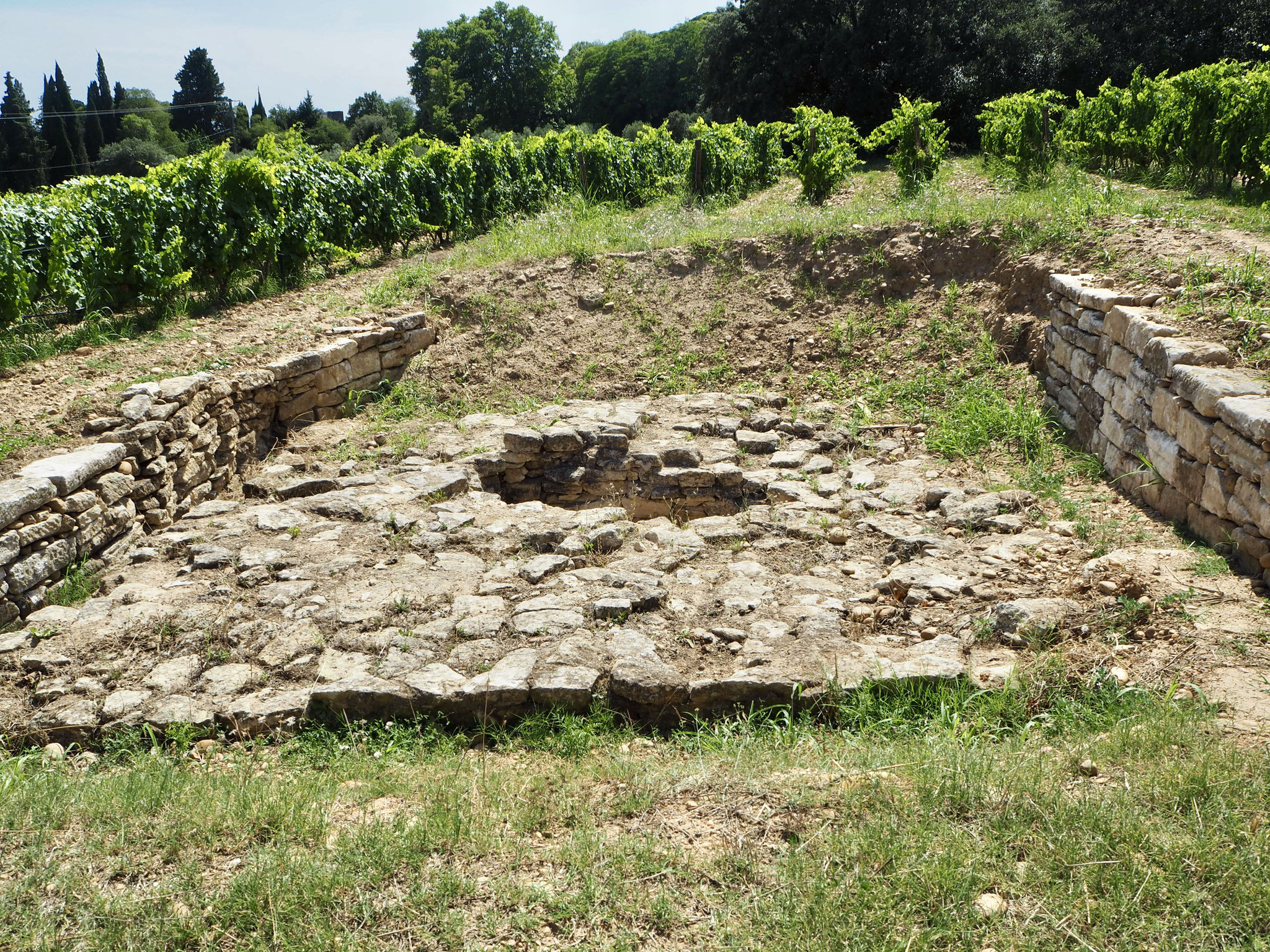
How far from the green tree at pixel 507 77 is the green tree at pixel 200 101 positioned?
11.3 meters

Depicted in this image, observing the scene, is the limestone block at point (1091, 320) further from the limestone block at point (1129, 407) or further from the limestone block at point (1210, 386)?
the limestone block at point (1210, 386)

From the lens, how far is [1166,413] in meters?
5.12

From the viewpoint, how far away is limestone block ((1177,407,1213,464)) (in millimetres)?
4625

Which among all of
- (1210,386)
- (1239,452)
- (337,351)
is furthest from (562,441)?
(1239,452)

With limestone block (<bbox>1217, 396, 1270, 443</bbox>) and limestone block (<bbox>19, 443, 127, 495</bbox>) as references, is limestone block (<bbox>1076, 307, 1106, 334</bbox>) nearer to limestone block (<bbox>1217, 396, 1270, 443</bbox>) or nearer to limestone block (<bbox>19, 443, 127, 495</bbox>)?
limestone block (<bbox>1217, 396, 1270, 443</bbox>)

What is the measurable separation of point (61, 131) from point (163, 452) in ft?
132

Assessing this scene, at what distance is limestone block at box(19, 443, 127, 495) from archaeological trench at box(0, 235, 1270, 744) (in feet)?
0.07

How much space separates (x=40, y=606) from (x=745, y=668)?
12.7ft

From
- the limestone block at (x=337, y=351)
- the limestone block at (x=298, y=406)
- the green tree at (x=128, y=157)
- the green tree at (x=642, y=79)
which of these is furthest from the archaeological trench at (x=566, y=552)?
the green tree at (x=642, y=79)

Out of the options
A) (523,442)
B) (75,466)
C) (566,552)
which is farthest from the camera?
(523,442)

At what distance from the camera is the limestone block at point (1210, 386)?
455cm

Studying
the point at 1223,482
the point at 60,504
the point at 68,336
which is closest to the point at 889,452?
the point at 1223,482

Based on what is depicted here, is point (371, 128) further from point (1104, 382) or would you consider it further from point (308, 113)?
point (1104, 382)

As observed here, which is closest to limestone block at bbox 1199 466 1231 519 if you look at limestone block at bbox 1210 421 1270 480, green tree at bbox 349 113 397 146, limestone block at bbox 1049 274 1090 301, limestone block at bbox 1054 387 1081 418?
limestone block at bbox 1210 421 1270 480
